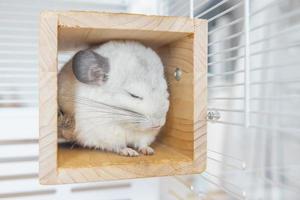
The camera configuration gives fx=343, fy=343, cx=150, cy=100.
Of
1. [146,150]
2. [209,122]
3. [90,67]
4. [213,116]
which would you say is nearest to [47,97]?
[90,67]

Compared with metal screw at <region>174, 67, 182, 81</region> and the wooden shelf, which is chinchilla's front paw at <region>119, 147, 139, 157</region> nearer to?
the wooden shelf

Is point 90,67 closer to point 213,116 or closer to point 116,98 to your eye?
point 116,98

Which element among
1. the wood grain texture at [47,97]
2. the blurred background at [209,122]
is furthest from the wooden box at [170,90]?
the blurred background at [209,122]

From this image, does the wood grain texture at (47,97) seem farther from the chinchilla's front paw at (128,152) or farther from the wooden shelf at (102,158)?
the chinchilla's front paw at (128,152)

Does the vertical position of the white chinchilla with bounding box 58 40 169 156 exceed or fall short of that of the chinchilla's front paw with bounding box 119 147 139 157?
it exceeds it

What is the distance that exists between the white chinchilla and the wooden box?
4 centimetres

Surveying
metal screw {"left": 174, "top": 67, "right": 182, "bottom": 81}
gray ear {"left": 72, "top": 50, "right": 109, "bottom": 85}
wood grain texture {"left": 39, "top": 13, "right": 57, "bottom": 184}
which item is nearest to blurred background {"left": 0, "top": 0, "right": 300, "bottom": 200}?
metal screw {"left": 174, "top": 67, "right": 182, "bottom": 81}

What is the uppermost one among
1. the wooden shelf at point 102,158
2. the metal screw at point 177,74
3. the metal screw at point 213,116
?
the metal screw at point 177,74

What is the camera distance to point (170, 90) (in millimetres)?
1078

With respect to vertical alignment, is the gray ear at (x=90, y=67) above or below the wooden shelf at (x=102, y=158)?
above

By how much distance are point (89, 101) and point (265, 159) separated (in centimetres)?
84

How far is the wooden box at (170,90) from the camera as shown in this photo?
2.50 ft

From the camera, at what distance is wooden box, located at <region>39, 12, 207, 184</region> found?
76 cm

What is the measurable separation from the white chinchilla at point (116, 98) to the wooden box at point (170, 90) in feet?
0.14
